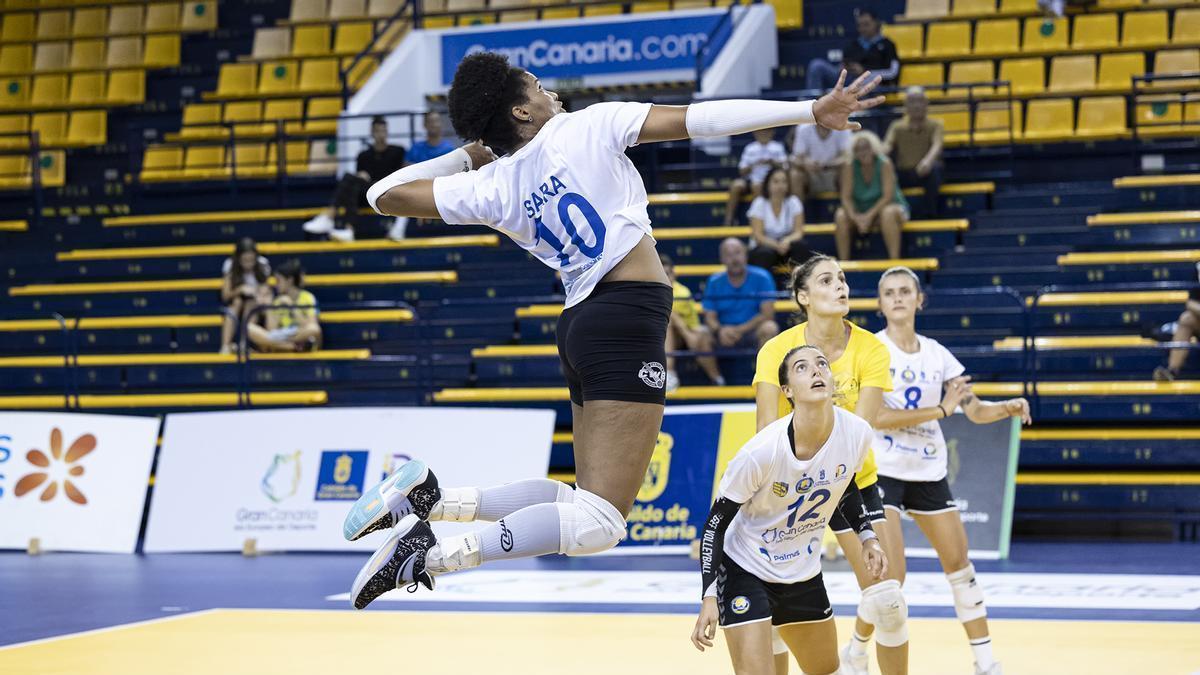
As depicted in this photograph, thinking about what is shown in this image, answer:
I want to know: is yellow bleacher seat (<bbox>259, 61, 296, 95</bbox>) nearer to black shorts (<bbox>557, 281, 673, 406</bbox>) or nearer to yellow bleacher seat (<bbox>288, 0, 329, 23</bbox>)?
yellow bleacher seat (<bbox>288, 0, 329, 23</bbox>)

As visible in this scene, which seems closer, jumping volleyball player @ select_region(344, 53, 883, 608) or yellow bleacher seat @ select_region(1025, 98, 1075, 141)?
jumping volleyball player @ select_region(344, 53, 883, 608)

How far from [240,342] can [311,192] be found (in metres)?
3.93

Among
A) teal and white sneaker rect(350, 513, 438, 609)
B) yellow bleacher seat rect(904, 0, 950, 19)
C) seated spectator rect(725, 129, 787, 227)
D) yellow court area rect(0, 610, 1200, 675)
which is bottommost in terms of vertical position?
yellow court area rect(0, 610, 1200, 675)

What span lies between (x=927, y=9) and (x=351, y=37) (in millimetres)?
6843

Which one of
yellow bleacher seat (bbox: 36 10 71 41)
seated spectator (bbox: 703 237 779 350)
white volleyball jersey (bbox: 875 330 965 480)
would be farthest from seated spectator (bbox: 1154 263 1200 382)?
yellow bleacher seat (bbox: 36 10 71 41)

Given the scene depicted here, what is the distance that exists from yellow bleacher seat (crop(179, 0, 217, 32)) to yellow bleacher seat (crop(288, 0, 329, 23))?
1.26 metres

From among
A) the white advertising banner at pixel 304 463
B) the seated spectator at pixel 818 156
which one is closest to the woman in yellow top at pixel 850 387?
the white advertising banner at pixel 304 463

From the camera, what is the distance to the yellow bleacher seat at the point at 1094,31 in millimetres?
14914

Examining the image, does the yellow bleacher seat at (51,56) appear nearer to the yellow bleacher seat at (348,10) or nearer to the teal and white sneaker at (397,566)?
the yellow bleacher seat at (348,10)

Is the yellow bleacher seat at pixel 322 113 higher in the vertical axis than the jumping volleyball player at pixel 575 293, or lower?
higher

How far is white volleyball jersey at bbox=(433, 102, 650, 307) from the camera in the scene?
4.63 metres

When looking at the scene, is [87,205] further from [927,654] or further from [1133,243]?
[927,654]

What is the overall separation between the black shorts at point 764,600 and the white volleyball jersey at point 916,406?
1.27 metres

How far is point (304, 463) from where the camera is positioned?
11.4m
